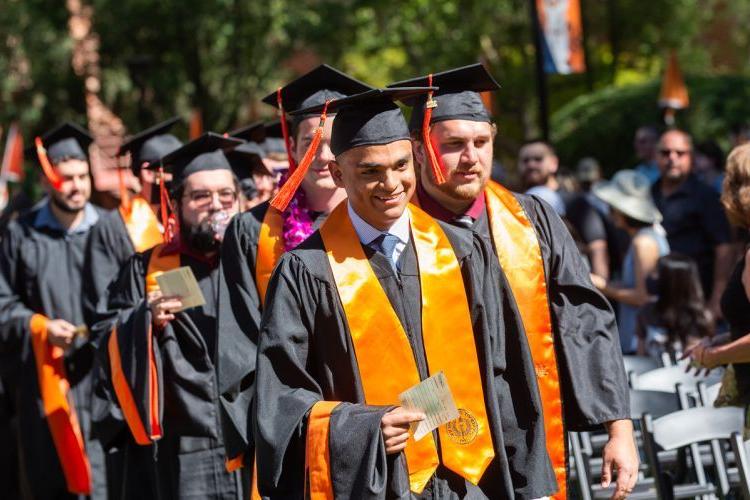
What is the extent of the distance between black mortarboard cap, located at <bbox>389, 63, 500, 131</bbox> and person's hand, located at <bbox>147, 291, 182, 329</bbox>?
1.42 metres

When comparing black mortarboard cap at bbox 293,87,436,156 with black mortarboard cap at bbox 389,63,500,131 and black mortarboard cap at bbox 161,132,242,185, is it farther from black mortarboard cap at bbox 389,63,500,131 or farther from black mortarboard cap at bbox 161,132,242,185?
black mortarboard cap at bbox 161,132,242,185

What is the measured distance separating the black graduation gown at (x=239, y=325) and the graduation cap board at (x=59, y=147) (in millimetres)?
3001

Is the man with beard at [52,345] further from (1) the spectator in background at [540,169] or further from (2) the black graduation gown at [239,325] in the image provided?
(1) the spectator in background at [540,169]

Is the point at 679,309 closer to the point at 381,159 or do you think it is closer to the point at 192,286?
the point at 192,286

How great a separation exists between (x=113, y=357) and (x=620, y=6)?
21.8 metres

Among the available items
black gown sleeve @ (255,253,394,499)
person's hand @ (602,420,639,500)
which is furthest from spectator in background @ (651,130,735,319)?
black gown sleeve @ (255,253,394,499)

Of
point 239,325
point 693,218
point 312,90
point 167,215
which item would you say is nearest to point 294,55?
point 693,218

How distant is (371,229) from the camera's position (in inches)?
155

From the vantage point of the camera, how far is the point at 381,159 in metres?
3.82

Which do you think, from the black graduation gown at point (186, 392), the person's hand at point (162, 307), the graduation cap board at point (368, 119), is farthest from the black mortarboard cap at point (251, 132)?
the graduation cap board at point (368, 119)

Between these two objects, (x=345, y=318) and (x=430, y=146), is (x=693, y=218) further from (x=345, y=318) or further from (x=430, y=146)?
(x=345, y=318)

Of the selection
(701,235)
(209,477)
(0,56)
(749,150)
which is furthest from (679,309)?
(0,56)

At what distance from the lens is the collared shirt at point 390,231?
3.94m

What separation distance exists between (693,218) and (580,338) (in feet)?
14.7
